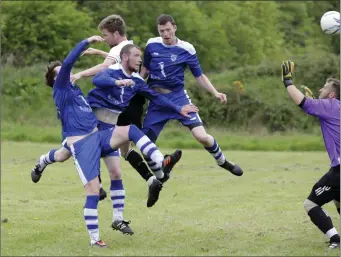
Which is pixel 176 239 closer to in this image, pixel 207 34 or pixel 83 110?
pixel 83 110

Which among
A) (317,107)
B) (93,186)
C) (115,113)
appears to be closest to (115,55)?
(115,113)

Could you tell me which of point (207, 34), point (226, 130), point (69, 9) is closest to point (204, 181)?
point (226, 130)

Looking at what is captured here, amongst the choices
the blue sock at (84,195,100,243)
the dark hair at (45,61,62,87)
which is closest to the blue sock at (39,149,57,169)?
the dark hair at (45,61,62,87)

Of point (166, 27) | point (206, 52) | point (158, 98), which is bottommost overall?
point (206, 52)

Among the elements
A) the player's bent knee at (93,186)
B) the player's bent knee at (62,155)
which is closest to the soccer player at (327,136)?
the player's bent knee at (93,186)

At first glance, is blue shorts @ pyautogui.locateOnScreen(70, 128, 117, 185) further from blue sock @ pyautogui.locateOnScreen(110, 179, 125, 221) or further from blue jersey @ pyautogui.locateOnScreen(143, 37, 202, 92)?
blue jersey @ pyautogui.locateOnScreen(143, 37, 202, 92)

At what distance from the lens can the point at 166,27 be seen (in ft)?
37.6

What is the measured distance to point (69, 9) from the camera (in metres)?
42.6

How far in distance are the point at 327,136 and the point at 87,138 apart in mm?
3204

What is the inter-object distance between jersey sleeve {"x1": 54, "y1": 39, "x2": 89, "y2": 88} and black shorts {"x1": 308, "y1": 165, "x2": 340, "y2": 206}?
3609 millimetres

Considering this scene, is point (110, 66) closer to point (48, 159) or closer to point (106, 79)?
point (106, 79)

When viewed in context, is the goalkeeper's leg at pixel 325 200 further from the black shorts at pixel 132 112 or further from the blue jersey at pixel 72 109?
the blue jersey at pixel 72 109

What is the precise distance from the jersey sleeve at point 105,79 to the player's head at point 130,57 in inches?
8.8

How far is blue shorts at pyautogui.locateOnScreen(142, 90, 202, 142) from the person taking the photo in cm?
1188
